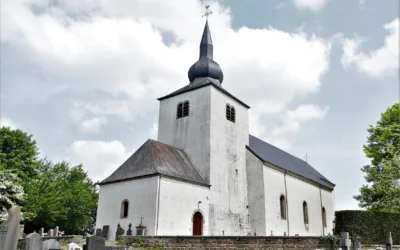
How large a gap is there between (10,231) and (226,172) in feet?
66.5

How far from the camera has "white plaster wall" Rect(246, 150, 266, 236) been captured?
25900 mm

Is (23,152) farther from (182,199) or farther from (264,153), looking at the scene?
(264,153)

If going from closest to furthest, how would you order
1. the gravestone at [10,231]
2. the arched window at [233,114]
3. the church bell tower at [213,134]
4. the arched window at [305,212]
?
the gravestone at [10,231] < the church bell tower at [213,134] < the arched window at [233,114] < the arched window at [305,212]

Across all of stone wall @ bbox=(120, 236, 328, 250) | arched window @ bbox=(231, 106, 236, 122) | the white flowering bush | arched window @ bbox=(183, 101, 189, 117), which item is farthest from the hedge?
the white flowering bush

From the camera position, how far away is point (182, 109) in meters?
27.5

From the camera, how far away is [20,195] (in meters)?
22.7

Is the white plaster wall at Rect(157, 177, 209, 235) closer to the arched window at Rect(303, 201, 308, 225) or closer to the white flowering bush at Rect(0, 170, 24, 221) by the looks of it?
the white flowering bush at Rect(0, 170, 24, 221)

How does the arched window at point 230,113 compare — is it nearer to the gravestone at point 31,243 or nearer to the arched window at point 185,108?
the arched window at point 185,108

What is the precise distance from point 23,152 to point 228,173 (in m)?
15.7

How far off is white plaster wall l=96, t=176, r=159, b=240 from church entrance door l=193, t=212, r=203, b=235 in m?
3.34

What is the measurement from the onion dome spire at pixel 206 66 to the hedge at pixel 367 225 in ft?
49.7

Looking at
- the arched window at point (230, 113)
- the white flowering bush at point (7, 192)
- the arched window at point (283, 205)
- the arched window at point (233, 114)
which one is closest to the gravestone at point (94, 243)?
the white flowering bush at point (7, 192)

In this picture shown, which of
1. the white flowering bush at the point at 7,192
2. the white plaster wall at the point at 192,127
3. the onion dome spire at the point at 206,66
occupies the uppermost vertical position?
the onion dome spire at the point at 206,66

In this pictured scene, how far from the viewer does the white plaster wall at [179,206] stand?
2083 centimetres
